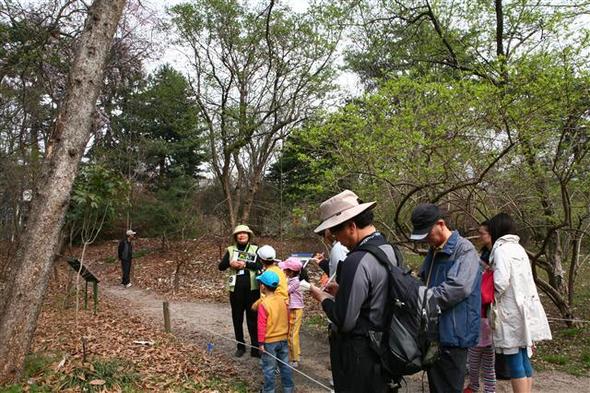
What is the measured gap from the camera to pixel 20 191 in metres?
14.1

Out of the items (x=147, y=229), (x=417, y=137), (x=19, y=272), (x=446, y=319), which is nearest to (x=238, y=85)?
(x=147, y=229)

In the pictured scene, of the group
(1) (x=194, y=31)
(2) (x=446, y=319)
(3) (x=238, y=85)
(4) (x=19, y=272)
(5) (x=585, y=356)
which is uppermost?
(1) (x=194, y=31)

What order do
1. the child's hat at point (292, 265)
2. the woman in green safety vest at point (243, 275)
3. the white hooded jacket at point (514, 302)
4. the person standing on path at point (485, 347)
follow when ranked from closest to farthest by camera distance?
the white hooded jacket at point (514, 302), the person standing on path at point (485, 347), the child's hat at point (292, 265), the woman in green safety vest at point (243, 275)

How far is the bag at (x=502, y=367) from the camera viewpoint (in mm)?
3852

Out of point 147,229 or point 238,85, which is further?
point 147,229

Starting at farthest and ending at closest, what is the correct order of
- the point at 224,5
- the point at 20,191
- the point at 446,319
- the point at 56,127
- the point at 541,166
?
1. the point at 224,5
2. the point at 20,191
3. the point at 541,166
4. the point at 56,127
5. the point at 446,319

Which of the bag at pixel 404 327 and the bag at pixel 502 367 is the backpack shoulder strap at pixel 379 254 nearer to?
the bag at pixel 404 327

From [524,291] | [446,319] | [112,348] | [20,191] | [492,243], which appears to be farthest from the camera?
[20,191]

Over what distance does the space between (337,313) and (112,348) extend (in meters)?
4.54

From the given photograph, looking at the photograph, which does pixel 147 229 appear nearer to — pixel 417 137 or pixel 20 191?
pixel 20 191

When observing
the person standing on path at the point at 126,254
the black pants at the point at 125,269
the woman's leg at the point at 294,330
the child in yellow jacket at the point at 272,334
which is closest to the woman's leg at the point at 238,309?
the woman's leg at the point at 294,330

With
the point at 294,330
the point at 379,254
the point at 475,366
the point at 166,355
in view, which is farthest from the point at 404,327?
the point at 166,355

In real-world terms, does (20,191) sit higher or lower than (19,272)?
higher

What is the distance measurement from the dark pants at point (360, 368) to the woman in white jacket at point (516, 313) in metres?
1.80
